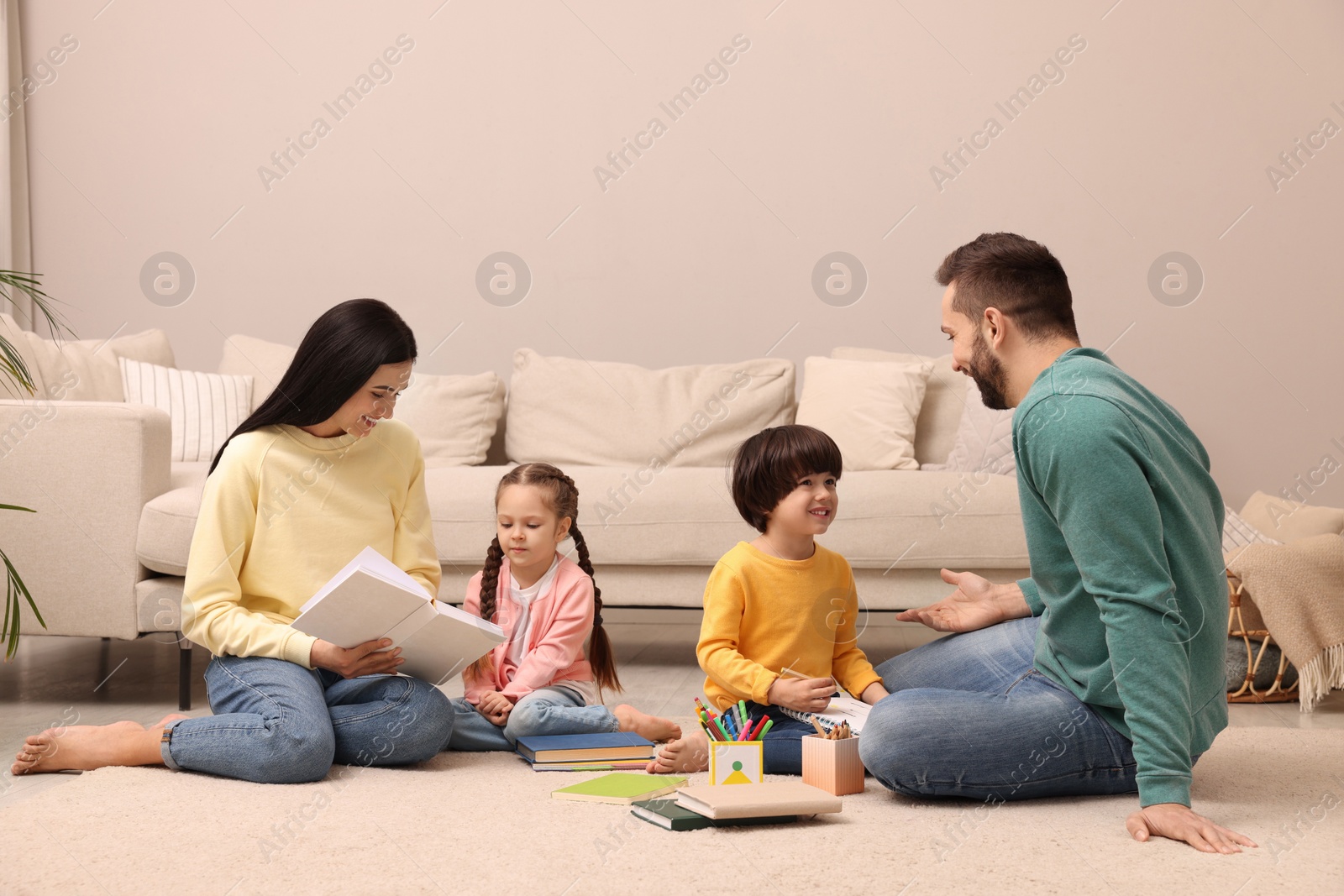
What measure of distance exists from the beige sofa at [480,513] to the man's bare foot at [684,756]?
0.86 meters

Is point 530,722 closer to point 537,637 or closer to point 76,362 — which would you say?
point 537,637

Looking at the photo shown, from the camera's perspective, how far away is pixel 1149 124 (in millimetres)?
3531

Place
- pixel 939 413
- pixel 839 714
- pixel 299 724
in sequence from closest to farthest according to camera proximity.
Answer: pixel 299 724 < pixel 839 714 < pixel 939 413

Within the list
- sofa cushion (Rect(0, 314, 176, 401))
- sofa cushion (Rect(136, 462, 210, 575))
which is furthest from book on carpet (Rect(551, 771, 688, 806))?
sofa cushion (Rect(0, 314, 176, 401))

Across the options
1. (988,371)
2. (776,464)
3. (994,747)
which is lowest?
(994,747)

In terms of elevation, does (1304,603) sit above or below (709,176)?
below

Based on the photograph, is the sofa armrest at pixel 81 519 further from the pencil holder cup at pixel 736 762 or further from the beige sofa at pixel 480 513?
the pencil holder cup at pixel 736 762

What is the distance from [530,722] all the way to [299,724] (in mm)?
384

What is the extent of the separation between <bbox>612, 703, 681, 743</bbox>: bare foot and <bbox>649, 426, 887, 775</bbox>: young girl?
0.34ft

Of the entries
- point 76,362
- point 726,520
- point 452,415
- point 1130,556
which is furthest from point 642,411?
point 1130,556

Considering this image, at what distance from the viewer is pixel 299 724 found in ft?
5.27

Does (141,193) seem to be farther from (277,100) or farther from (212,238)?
(277,100)

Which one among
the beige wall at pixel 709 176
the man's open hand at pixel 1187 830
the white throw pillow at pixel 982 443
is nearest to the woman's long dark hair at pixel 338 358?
the man's open hand at pixel 1187 830

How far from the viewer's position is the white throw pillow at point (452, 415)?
3.14 meters
